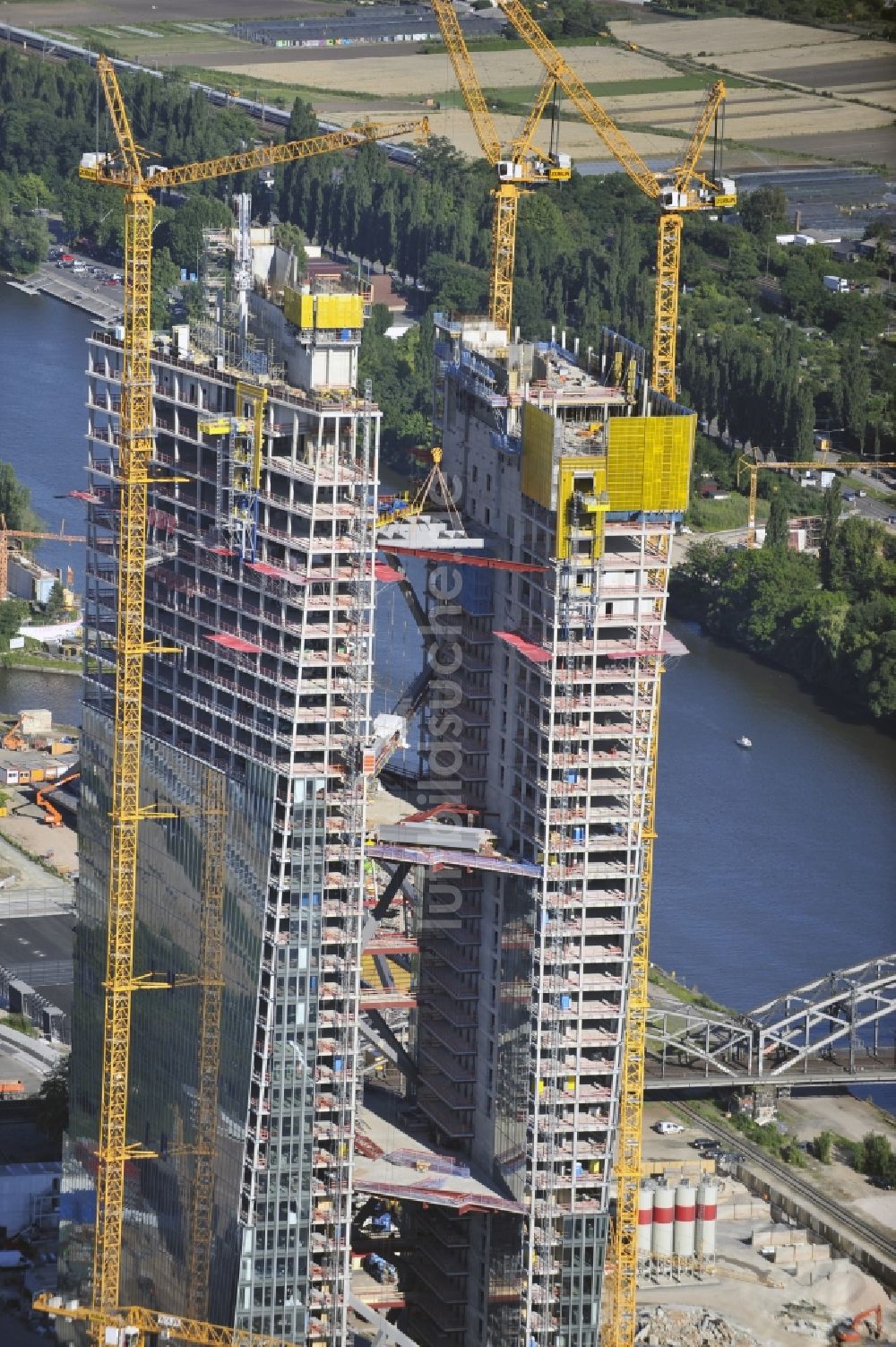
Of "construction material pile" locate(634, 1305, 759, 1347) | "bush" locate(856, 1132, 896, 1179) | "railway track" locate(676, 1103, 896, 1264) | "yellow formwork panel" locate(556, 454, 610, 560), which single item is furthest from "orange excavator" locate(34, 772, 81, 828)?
"yellow formwork panel" locate(556, 454, 610, 560)

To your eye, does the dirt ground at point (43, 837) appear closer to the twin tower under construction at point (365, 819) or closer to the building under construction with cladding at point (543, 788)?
the twin tower under construction at point (365, 819)

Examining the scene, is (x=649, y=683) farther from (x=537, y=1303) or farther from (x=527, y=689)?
(x=537, y=1303)

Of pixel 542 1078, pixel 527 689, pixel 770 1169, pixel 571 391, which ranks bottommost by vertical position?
pixel 770 1169

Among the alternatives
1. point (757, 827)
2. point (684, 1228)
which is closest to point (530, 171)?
point (757, 827)

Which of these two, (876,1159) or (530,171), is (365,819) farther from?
(530,171)

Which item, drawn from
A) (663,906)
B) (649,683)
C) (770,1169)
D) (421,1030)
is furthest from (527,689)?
(663,906)
